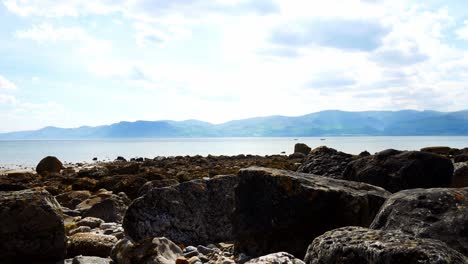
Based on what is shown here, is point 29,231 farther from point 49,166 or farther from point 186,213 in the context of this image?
point 49,166

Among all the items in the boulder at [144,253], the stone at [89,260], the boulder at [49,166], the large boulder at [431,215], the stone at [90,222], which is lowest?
the boulder at [49,166]

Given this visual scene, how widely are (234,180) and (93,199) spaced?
465cm

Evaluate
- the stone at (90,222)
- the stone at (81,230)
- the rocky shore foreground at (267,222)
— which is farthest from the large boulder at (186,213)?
the stone at (90,222)

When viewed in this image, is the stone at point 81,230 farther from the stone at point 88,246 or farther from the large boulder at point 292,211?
the large boulder at point 292,211

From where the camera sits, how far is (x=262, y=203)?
7141mm

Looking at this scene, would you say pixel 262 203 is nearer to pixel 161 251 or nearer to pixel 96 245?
pixel 161 251

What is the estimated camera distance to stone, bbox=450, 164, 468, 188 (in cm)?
1272

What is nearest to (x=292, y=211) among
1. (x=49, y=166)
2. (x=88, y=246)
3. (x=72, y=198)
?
(x=88, y=246)

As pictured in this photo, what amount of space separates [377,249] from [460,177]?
35.1ft

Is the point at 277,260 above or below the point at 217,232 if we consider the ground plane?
above

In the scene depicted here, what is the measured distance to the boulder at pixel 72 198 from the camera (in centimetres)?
1290

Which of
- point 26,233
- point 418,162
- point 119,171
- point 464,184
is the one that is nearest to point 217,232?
point 26,233

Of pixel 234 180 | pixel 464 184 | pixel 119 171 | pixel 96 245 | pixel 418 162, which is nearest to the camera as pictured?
pixel 96 245

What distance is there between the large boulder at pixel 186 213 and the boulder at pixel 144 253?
5.58 ft
